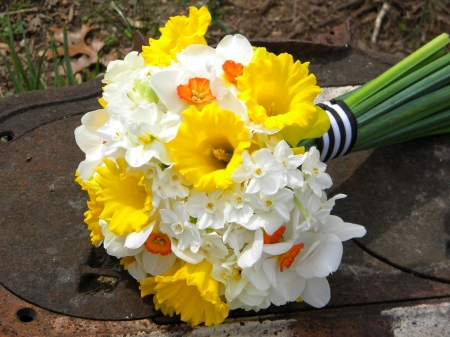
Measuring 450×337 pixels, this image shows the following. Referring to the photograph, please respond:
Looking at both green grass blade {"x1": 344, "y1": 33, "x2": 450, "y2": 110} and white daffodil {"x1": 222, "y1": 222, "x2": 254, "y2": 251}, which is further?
green grass blade {"x1": 344, "y1": 33, "x2": 450, "y2": 110}

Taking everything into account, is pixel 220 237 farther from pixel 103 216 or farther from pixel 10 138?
pixel 10 138

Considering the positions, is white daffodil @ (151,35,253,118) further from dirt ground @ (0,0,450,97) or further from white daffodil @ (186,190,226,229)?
dirt ground @ (0,0,450,97)

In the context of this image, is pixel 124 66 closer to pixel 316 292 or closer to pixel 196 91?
pixel 196 91

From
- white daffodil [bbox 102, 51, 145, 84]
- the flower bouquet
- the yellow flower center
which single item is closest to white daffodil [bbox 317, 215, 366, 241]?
the flower bouquet

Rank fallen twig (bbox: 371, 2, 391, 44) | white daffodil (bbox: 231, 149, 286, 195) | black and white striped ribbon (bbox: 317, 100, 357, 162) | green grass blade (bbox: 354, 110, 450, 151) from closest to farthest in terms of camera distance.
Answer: white daffodil (bbox: 231, 149, 286, 195) → black and white striped ribbon (bbox: 317, 100, 357, 162) → green grass blade (bbox: 354, 110, 450, 151) → fallen twig (bbox: 371, 2, 391, 44)

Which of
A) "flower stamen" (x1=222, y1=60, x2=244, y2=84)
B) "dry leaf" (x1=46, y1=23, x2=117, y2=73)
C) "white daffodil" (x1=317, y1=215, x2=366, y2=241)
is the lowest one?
"dry leaf" (x1=46, y1=23, x2=117, y2=73)

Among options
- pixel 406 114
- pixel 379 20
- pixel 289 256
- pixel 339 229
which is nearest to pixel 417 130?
pixel 406 114

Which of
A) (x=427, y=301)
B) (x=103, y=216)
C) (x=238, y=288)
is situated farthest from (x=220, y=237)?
(x=427, y=301)
